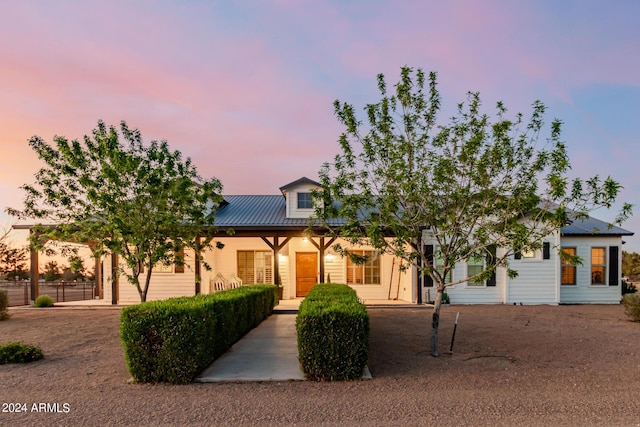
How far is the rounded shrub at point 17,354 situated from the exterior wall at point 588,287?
1767cm

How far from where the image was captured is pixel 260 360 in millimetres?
6902

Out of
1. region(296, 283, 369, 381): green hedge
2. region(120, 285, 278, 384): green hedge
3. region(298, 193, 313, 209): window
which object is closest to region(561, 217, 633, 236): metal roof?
region(298, 193, 313, 209): window

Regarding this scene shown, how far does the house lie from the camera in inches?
609

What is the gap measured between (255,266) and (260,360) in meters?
10.0

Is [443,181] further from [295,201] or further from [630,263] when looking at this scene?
[630,263]

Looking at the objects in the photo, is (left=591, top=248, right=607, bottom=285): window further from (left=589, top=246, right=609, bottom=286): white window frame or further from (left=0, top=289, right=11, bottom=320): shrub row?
(left=0, top=289, right=11, bottom=320): shrub row

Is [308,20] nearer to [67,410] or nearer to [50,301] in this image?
[67,410]

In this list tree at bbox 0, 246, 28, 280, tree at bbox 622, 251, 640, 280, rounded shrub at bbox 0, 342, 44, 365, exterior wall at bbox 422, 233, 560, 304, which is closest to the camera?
rounded shrub at bbox 0, 342, 44, 365

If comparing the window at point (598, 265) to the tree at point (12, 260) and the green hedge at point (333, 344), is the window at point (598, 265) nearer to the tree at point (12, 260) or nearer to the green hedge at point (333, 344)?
the green hedge at point (333, 344)

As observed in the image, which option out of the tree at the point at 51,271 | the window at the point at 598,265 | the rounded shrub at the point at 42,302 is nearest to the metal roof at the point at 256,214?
the rounded shrub at the point at 42,302

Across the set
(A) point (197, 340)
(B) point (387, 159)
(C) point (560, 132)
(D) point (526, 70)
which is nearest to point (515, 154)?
(C) point (560, 132)

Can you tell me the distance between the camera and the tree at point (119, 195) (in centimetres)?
877

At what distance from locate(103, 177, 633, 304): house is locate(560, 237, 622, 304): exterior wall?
3 cm

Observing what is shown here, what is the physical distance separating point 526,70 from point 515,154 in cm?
541
